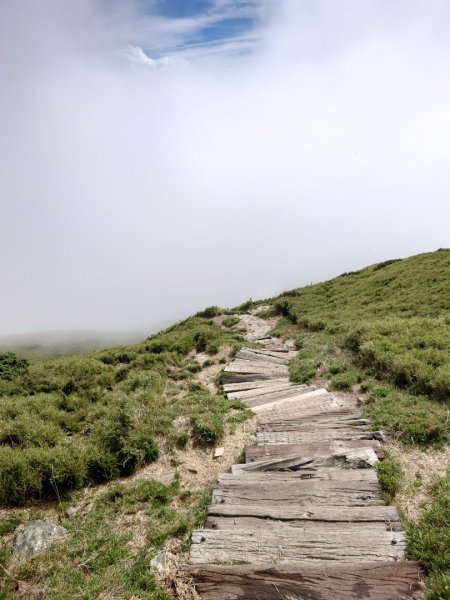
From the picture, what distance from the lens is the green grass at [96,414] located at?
28.6 ft

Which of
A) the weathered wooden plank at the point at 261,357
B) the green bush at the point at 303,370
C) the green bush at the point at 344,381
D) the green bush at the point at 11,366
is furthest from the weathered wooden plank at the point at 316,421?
the green bush at the point at 11,366

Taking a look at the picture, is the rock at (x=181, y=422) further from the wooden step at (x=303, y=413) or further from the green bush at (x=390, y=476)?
the green bush at (x=390, y=476)

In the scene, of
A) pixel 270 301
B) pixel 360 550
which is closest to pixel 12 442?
pixel 360 550

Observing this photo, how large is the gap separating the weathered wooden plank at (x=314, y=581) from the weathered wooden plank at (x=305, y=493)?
4.77 ft

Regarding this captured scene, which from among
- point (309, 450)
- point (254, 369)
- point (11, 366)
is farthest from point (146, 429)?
point (11, 366)

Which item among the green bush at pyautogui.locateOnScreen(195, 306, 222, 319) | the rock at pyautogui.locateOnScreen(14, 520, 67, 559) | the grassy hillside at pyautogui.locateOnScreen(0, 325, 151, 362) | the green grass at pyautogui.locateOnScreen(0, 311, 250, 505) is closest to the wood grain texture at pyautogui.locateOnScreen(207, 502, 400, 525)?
the rock at pyautogui.locateOnScreen(14, 520, 67, 559)

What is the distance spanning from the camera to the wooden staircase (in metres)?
5.27

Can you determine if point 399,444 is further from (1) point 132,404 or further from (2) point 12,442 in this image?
(2) point 12,442

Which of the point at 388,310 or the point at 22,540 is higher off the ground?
the point at 388,310

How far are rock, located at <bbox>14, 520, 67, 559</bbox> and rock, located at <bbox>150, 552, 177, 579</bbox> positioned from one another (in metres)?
2.11

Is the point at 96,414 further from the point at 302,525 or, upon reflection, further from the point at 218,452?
the point at 302,525

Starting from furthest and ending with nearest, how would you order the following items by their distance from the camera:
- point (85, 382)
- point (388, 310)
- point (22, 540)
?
point (388, 310) → point (85, 382) → point (22, 540)

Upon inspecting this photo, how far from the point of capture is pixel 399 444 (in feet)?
29.8

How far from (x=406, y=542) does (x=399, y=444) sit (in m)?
3.56
